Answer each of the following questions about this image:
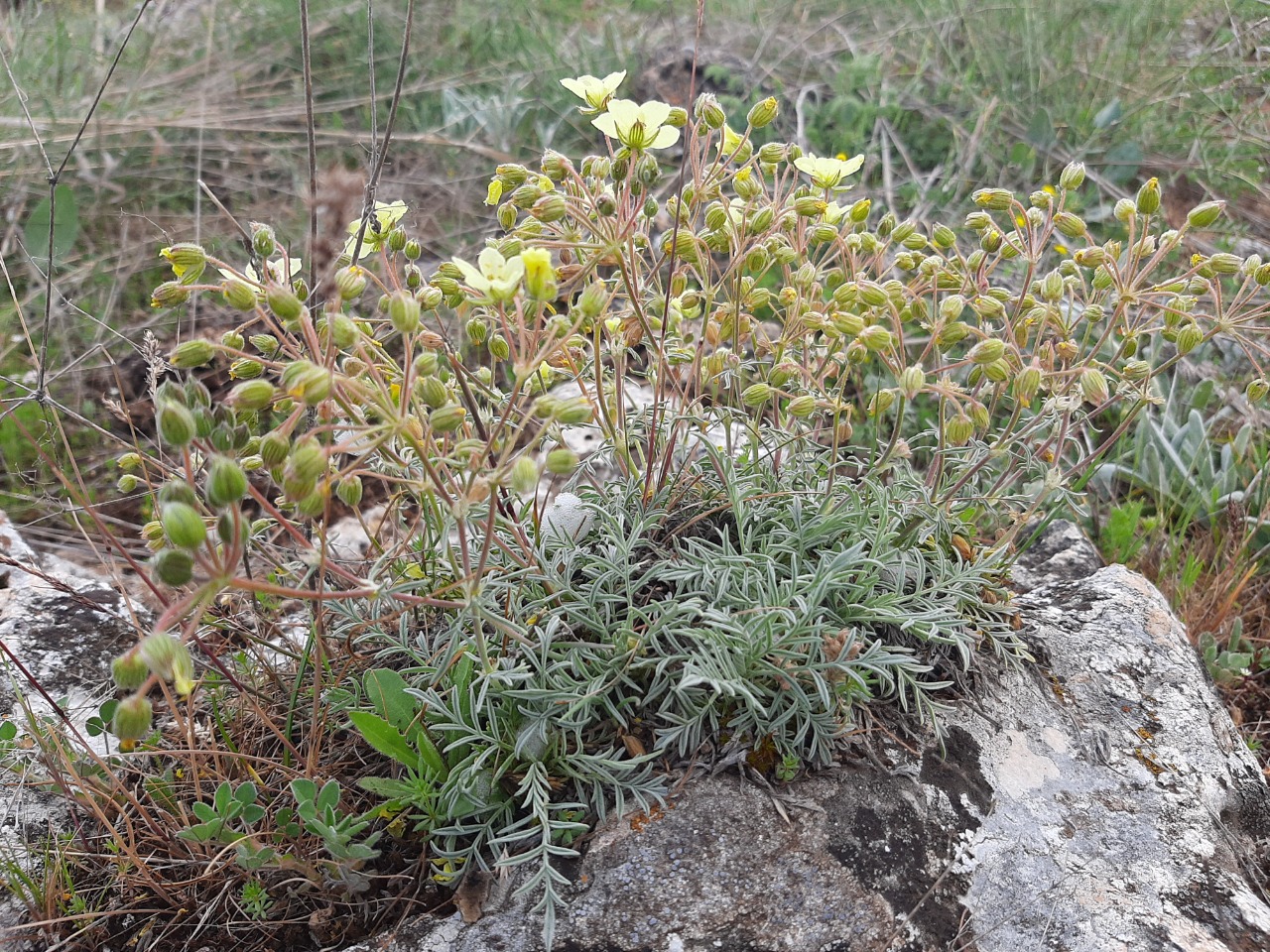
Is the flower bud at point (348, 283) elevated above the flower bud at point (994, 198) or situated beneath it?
situated beneath

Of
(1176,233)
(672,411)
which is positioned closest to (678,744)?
(672,411)

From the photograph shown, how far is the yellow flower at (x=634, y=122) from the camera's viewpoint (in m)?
1.50

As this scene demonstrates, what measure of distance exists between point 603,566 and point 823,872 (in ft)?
1.97

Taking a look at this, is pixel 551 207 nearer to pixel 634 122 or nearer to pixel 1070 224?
pixel 634 122

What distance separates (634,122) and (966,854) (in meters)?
1.28

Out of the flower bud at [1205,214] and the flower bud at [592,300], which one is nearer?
the flower bud at [592,300]

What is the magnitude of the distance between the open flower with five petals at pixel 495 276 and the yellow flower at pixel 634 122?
0.98ft

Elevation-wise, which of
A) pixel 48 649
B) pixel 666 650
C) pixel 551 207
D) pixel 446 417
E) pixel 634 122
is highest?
pixel 634 122

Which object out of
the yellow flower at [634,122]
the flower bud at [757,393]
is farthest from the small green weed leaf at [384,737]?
the yellow flower at [634,122]

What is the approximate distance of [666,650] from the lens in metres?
1.63

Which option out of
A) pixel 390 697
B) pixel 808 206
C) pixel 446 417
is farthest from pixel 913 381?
pixel 390 697

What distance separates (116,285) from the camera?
12.3 ft

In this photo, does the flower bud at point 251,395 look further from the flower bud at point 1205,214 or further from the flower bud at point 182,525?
the flower bud at point 1205,214

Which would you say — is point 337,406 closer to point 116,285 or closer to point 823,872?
point 823,872
